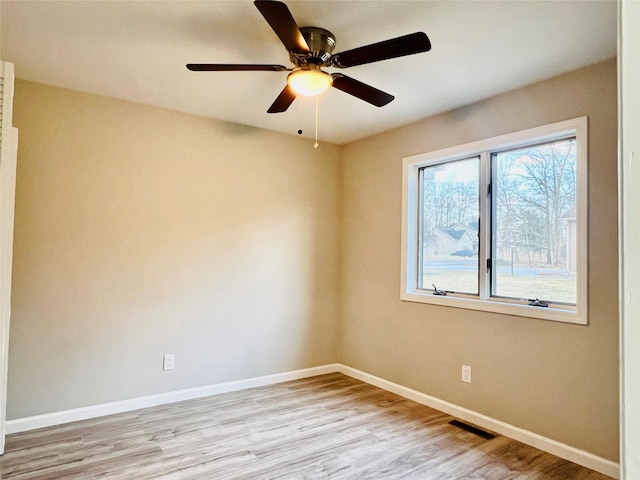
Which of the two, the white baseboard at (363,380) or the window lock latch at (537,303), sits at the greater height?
the window lock latch at (537,303)

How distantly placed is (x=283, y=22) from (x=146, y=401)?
3.01m

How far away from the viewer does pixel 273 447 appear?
2617mm

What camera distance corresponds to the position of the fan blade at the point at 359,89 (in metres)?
2.27

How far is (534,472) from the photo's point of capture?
2.36 metres

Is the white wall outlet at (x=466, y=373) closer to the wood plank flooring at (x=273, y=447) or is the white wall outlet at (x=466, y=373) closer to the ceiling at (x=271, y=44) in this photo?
the wood plank flooring at (x=273, y=447)

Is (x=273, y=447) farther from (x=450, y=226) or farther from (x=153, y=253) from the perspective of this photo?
(x=450, y=226)

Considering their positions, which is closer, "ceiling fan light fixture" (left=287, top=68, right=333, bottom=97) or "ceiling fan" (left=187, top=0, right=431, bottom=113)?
"ceiling fan" (left=187, top=0, right=431, bottom=113)

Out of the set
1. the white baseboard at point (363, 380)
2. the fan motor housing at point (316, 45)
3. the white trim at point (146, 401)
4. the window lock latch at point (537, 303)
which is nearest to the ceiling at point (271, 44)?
the fan motor housing at point (316, 45)

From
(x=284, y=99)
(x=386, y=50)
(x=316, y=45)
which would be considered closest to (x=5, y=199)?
(x=284, y=99)

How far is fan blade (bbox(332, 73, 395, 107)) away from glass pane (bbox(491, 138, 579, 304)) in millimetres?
1198

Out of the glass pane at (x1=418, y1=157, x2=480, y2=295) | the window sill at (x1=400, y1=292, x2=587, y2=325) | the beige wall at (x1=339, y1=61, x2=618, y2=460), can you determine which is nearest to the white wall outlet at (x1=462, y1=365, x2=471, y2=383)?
the beige wall at (x1=339, y1=61, x2=618, y2=460)

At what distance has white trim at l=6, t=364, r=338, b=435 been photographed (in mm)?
2812

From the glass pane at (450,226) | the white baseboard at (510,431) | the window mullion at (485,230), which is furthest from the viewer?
the glass pane at (450,226)

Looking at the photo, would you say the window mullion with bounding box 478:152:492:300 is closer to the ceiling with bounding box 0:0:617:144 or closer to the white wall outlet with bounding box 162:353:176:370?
the ceiling with bounding box 0:0:617:144
